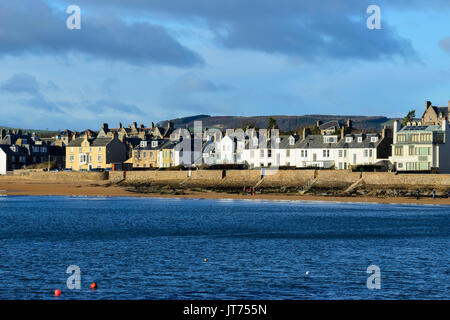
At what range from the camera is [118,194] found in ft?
339

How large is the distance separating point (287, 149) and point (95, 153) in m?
43.2

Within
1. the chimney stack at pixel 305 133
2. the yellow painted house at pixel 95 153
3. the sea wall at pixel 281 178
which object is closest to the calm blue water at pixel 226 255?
the sea wall at pixel 281 178

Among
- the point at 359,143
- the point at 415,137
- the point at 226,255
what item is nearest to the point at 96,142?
the point at 359,143

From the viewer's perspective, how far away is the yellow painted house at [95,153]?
138 m

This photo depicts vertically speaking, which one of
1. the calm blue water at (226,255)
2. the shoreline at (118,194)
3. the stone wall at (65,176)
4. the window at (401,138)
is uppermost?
the window at (401,138)

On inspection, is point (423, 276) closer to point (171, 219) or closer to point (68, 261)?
point (68, 261)

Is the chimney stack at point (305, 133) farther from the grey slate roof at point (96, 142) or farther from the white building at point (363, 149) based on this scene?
the grey slate roof at point (96, 142)

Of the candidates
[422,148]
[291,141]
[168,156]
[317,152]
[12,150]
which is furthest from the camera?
[12,150]

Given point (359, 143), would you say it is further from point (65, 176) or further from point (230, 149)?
point (65, 176)

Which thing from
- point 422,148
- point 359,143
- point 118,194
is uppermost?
point 359,143

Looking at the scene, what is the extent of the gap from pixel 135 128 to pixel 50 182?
227 ft

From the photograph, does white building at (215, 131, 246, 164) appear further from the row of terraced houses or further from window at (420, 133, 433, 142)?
window at (420, 133, 433, 142)

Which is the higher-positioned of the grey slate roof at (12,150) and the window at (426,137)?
the window at (426,137)

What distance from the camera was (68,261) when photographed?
3544 cm
